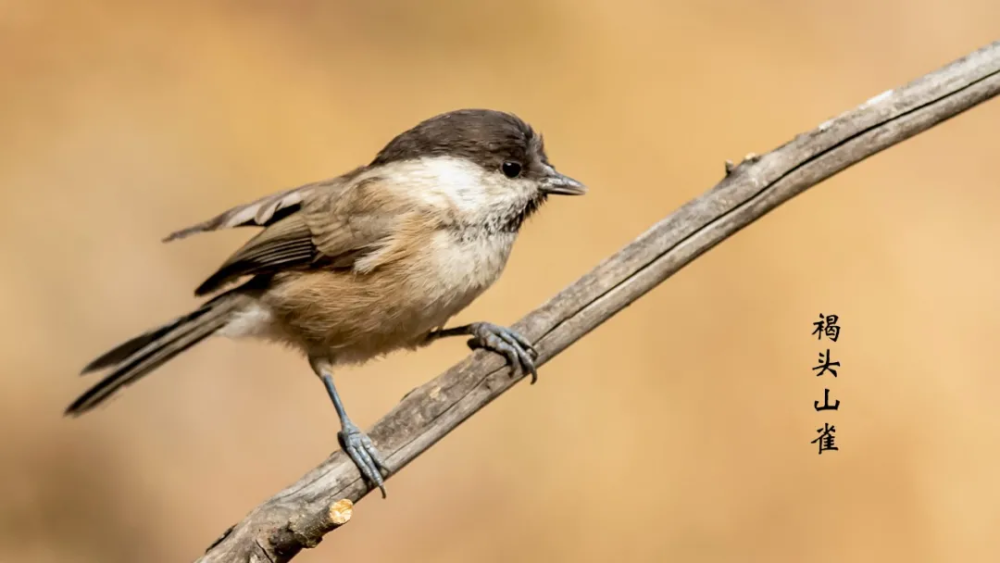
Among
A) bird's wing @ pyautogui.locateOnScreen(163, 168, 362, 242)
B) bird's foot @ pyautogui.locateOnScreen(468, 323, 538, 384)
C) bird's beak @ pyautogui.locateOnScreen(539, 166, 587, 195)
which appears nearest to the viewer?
bird's foot @ pyautogui.locateOnScreen(468, 323, 538, 384)

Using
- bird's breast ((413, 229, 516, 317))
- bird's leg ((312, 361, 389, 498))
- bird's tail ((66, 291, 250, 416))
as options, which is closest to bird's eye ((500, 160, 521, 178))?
bird's breast ((413, 229, 516, 317))

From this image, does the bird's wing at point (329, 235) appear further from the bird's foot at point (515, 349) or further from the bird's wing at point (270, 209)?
the bird's foot at point (515, 349)

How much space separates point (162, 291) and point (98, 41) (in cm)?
106

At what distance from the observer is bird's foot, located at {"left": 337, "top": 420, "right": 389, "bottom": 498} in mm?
1960

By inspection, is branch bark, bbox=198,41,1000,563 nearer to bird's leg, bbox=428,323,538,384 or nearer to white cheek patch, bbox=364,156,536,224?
bird's leg, bbox=428,323,538,384

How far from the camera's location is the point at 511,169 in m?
2.20

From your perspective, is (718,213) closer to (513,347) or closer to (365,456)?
(513,347)

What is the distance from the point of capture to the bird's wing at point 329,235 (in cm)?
224

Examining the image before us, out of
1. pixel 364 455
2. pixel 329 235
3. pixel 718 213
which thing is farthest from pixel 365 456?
pixel 718 213

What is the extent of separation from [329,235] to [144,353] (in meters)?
0.55

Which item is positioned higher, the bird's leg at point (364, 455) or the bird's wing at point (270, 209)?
the bird's wing at point (270, 209)

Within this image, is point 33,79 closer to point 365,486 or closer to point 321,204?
point 321,204

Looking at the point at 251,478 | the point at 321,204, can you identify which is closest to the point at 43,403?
the point at 251,478

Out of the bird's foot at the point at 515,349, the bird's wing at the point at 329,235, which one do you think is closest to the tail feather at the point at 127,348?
the bird's wing at the point at 329,235
